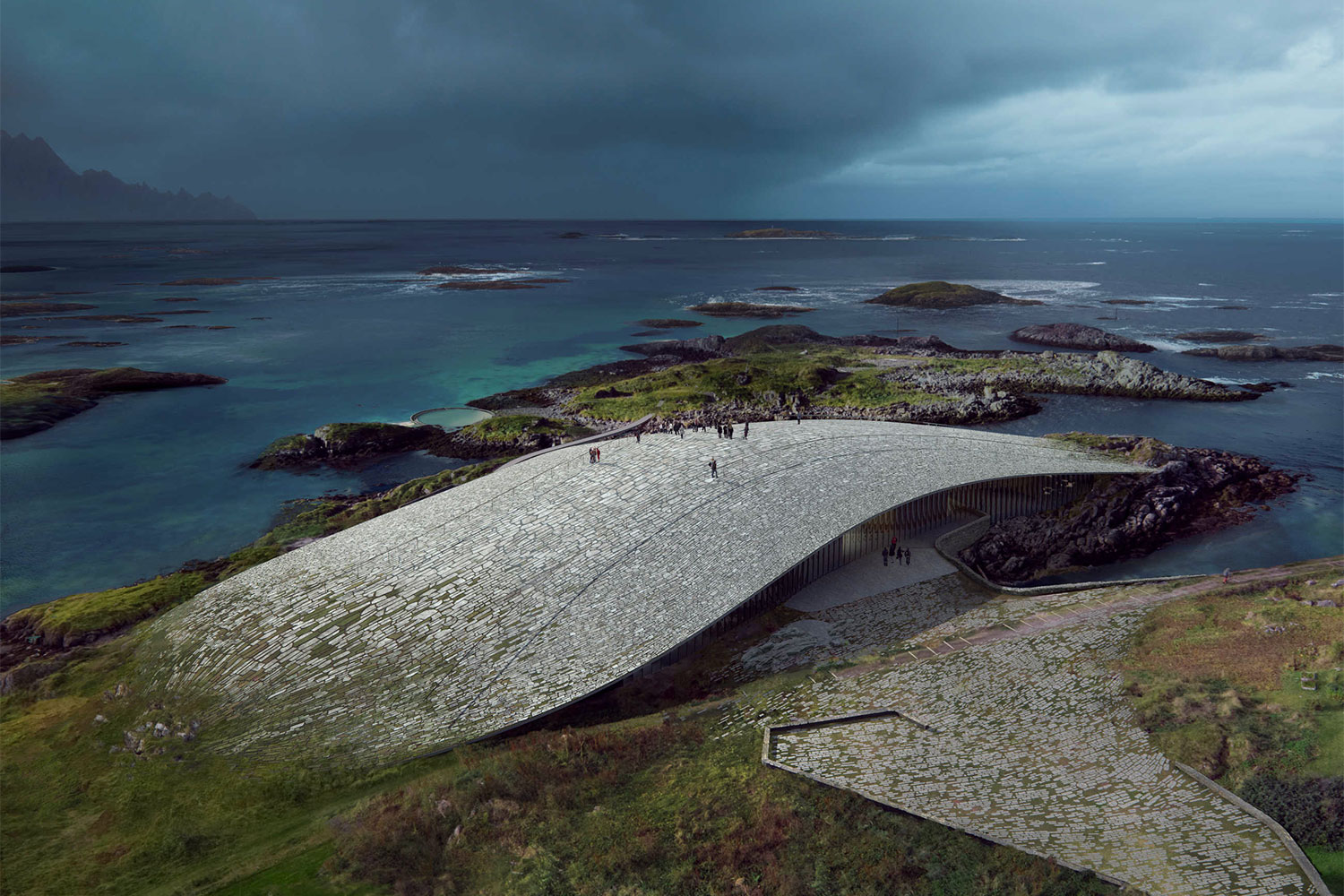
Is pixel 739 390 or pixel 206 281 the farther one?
pixel 206 281

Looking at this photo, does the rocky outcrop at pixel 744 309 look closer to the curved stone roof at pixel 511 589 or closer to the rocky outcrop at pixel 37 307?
the curved stone roof at pixel 511 589

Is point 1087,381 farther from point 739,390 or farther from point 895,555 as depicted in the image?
point 895,555

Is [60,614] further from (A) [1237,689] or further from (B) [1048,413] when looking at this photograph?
(B) [1048,413]

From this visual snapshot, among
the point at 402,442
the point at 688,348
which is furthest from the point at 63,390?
the point at 688,348

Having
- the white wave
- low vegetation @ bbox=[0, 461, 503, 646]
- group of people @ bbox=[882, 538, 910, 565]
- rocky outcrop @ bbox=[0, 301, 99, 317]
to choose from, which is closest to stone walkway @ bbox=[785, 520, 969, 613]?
group of people @ bbox=[882, 538, 910, 565]

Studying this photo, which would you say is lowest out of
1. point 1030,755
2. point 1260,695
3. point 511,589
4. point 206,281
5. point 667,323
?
→ point 1030,755

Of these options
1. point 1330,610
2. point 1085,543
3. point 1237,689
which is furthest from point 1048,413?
point 1237,689
